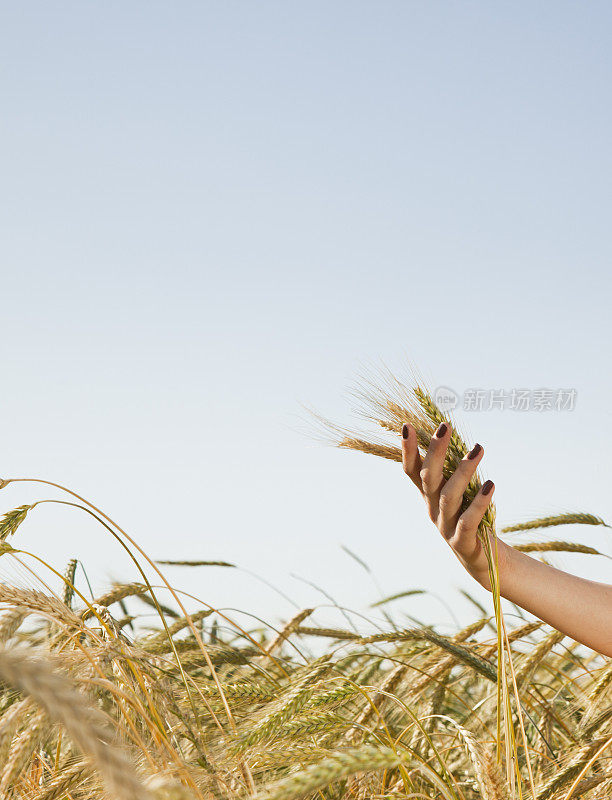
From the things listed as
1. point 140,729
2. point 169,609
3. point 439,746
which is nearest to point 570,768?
point 439,746

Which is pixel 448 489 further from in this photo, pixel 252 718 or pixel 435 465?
pixel 252 718

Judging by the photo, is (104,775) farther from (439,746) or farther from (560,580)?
(439,746)

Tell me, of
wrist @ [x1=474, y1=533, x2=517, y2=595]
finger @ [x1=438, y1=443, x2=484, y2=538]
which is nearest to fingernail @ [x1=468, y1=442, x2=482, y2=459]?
finger @ [x1=438, y1=443, x2=484, y2=538]

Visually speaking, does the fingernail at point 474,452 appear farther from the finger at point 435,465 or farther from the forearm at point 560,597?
the forearm at point 560,597

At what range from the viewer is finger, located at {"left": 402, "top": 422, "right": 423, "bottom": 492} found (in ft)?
4.19

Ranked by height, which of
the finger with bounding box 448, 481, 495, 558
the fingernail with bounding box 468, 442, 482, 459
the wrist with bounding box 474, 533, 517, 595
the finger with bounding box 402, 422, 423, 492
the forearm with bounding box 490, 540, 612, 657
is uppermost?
the finger with bounding box 402, 422, 423, 492

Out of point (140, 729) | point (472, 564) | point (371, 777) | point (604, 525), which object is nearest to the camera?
point (140, 729)

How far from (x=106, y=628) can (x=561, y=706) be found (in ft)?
6.44

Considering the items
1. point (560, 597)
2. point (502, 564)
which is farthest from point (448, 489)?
point (560, 597)

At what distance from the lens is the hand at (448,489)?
4.09 feet

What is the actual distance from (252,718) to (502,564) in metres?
0.57

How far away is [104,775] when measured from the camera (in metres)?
0.45

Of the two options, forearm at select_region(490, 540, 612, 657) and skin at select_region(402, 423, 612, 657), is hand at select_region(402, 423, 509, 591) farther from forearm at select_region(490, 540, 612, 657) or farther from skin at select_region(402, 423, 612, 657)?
forearm at select_region(490, 540, 612, 657)

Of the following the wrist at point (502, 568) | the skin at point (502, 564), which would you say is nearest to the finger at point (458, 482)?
the skin at point (502, 564)
